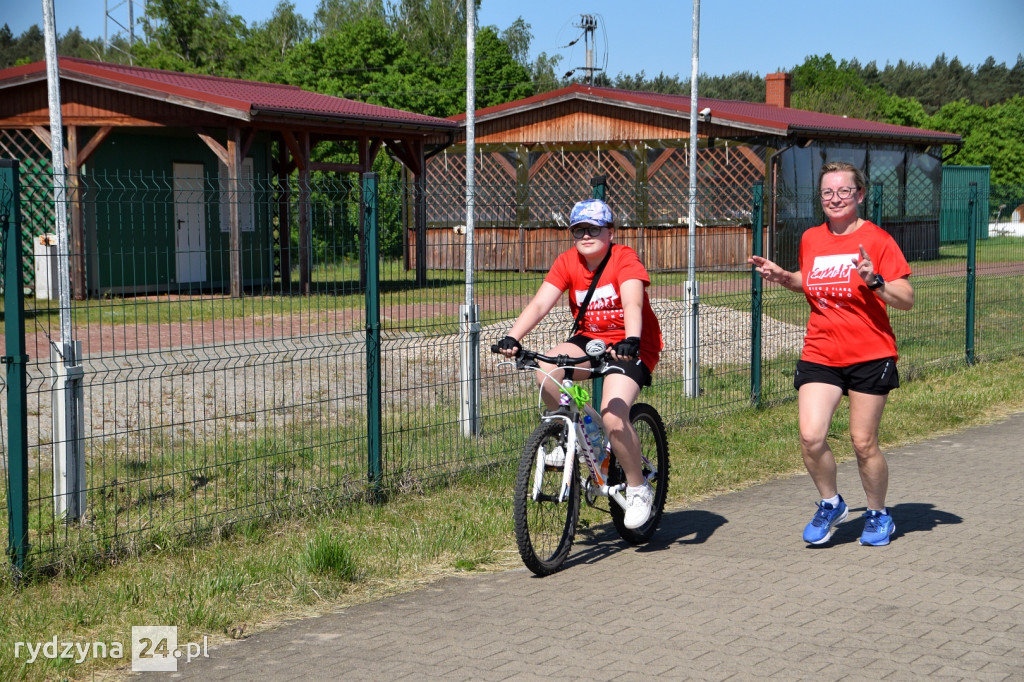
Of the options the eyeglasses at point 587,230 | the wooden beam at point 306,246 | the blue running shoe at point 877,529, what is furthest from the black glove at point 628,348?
the wooden beam at point 306,246

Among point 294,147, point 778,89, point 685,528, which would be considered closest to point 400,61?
point 778,89

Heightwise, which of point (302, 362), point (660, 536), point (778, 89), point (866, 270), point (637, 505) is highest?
point (778, 89)

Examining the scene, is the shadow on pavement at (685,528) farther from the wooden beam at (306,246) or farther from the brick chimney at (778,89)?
the brick chimney at (778,89)

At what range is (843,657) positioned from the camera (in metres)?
4.53

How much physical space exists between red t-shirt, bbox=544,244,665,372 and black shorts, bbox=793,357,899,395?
85 centimetres

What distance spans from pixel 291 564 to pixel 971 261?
9810mm

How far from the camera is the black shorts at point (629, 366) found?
589cm

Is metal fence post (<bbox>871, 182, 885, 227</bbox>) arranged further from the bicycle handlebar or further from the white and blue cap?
the bicycle handlebar

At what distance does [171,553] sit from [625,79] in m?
104

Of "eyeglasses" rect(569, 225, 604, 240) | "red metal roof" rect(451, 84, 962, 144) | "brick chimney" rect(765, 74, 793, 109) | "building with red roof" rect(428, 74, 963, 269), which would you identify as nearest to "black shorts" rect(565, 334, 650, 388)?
"eyeglasses" rect(569, 225, 604, 240)

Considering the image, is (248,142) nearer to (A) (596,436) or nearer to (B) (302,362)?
(B) (302,362)

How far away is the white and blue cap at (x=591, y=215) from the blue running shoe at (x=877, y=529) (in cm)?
218

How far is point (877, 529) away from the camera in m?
6.23

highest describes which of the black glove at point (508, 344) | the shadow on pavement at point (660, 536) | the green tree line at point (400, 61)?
the green tree line at point (400, 61)
